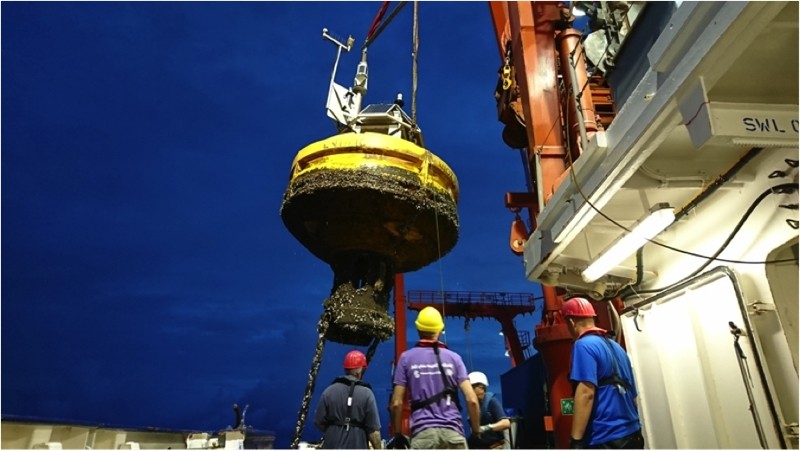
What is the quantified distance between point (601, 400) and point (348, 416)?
5.60 feet

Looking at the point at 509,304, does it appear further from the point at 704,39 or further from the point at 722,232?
the point at 704,39

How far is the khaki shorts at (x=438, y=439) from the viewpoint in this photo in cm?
282

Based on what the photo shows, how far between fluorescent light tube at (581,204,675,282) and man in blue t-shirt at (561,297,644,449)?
33.4 inches

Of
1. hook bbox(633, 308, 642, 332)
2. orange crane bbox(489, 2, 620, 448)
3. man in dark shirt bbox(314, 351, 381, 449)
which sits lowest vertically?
man in dark shirt bbox(314, 351, 381, 449)

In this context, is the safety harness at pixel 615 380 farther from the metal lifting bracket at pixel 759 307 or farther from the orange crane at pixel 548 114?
the orange crane at pixel 548 114

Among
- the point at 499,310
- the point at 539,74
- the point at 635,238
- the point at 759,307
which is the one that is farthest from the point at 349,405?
the point at 499,310

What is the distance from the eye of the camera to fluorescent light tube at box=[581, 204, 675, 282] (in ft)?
10.2

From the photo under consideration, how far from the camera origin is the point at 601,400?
9.09ft

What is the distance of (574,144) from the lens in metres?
6.32

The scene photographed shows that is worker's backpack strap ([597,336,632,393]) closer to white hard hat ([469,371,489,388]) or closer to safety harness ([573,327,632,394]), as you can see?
safety harness ([573,327,632,394])

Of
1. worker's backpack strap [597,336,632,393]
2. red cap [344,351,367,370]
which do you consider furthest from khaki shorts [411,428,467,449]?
red cap [344,351,367,370]

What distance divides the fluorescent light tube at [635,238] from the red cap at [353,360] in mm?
1943

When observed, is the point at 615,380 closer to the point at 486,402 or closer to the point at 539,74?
the point at 486,402

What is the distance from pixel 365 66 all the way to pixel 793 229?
4379 millimetres
